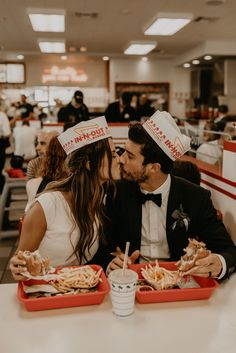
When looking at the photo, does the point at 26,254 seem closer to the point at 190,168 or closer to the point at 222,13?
the point at 190,168

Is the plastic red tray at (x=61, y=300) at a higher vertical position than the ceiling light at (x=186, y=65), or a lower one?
lower

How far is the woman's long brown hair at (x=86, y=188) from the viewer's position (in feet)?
6.94

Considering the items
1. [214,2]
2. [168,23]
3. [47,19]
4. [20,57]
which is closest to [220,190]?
[214,2]

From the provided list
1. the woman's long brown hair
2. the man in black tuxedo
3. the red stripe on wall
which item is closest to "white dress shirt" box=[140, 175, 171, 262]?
the man in black tuxedo

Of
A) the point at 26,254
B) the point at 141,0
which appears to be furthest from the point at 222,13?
the point at 26,254

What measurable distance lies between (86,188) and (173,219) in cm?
49

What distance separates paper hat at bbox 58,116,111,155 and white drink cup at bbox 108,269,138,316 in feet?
2.91

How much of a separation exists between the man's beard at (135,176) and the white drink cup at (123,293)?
2.91 feet

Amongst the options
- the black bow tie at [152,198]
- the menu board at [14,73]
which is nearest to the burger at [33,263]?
the black bow tie at [152,198]

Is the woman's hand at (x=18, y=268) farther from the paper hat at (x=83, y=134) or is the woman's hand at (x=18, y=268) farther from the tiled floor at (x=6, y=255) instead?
the tiled floor at (x=6, y=255)

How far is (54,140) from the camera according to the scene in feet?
11.5

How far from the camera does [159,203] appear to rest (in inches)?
86.8

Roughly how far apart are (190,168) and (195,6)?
520cm

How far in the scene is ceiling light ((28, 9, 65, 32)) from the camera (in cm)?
740
